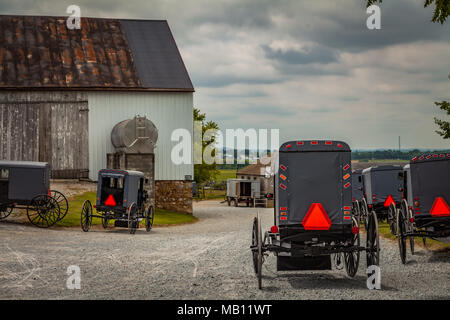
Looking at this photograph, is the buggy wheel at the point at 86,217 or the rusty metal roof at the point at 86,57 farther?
the rusty metal roof at the point at 86,57

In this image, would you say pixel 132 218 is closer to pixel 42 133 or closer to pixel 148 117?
pixel 42 133

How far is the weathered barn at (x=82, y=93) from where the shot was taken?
36500 mm

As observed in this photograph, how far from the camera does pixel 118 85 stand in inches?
1479

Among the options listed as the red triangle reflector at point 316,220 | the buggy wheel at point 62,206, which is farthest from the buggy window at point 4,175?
the red triangle reflector at point 316,220

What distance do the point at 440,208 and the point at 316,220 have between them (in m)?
4.89

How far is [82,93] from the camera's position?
122ft

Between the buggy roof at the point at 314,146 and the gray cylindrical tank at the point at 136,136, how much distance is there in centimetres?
2521

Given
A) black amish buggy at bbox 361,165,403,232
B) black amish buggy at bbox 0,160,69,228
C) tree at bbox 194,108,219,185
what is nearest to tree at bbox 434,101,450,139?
black amish buggy at bbox 361,165,403,232

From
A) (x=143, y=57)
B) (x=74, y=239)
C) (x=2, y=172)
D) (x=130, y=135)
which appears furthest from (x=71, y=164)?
(x=74, y=239)

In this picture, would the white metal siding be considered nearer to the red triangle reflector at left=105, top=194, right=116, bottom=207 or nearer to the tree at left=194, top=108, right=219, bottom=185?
the red triangle reflector at left=105, top=194, right=116, bottom=207

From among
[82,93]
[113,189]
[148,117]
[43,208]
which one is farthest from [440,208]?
[82,93]

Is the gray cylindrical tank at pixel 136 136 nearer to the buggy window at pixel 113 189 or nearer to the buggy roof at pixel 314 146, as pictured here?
the buggy window at pixel 113 189

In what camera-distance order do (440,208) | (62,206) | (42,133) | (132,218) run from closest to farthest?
(440,208) → (132,218) → (62,206) → (42,133)

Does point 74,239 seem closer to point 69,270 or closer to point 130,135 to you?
point 69,270
